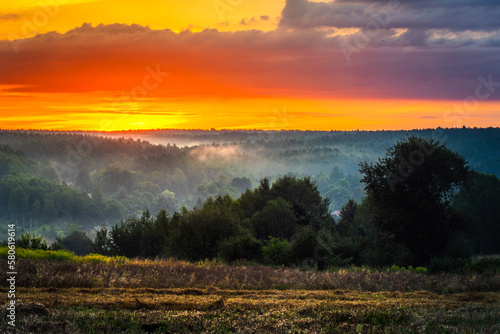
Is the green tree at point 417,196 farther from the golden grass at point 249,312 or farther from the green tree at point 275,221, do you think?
the green tree at point 275,221

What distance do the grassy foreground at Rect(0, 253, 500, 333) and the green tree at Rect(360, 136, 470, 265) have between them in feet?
60.5

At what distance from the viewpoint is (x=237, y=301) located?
47.4 ft

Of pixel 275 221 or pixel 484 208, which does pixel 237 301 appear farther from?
pixel 484 208

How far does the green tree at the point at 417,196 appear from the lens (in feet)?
126

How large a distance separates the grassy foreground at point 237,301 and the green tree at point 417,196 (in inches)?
726

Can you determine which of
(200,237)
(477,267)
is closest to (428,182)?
(477,267)

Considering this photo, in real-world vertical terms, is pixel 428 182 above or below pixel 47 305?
above

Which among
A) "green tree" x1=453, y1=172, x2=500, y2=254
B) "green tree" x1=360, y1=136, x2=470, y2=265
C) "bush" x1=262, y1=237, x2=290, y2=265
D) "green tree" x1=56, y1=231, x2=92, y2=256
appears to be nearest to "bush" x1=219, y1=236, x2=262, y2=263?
"bush" x1=262, y1=237, x2=290, y2=265

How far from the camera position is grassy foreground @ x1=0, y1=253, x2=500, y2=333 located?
11430 mm

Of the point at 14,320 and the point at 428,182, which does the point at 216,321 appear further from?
the point at 428,182

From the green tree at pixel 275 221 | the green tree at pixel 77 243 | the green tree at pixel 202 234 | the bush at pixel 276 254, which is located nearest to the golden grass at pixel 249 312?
the bush at pixel 276 254

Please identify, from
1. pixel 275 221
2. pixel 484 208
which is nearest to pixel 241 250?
pixel 275 221

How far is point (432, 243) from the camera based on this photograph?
3828 cm

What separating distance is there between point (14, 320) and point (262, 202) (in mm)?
69372
